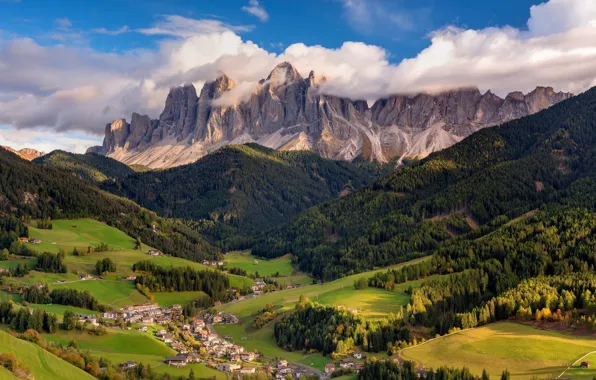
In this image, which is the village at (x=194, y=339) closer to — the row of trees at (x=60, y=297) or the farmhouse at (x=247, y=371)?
the farmhouse at (x=247, y=371)

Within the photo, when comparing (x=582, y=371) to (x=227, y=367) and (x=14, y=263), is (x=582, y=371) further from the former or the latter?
(x=14, y=263)

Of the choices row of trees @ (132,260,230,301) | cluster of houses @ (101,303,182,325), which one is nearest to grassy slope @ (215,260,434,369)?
cluster of houses @ (101,303,182,325)

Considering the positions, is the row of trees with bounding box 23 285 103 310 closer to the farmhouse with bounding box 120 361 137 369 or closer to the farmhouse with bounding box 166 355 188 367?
the farmhouse with bounding box 166 355 188 367

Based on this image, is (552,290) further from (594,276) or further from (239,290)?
(239,290)

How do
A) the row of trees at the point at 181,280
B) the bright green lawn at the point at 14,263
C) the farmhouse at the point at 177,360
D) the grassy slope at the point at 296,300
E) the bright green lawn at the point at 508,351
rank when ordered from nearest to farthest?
the bright green lawn at the point at 508,351
the farmhouse at the point at 177,360
the grassy slope at the point at 296,300
the bright green lawn at the point at 14,263
the row of trees at the point at 181,280

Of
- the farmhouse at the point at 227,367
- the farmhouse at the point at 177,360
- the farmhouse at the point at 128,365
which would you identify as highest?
the farmhouse at the point at 128,365

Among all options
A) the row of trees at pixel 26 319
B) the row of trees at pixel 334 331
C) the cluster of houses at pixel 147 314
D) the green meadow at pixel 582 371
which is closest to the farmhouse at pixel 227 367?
the row of trees at pixel 334 331
